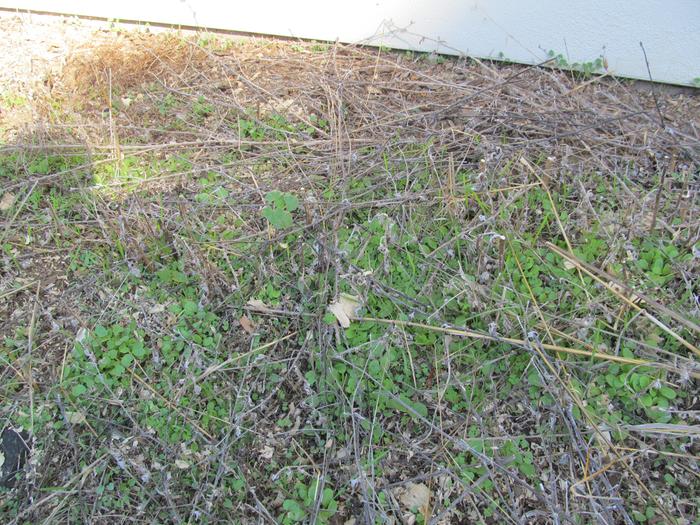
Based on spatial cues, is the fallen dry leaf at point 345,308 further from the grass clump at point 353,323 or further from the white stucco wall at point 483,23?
the white stucco wall at point 483,23

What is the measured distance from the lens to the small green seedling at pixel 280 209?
204 centimetres

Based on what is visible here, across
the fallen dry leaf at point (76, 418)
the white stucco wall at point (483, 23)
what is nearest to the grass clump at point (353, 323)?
the fallen dry leaf at point (76, 418)

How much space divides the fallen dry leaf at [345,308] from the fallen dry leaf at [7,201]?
1.68 metres

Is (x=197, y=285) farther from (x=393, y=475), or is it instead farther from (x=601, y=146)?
(x=601, y=146)

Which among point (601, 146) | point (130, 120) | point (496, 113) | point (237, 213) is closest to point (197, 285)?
point (237, 213)

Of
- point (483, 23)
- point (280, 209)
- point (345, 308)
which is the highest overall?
point (483, 23)

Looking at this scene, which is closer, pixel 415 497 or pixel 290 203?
pixel 415 497

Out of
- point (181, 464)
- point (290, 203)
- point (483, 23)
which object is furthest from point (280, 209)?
point (483, 23)

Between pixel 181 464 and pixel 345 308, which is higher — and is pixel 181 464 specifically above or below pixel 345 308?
below

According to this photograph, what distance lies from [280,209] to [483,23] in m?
1.80

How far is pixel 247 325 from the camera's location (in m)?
1.95

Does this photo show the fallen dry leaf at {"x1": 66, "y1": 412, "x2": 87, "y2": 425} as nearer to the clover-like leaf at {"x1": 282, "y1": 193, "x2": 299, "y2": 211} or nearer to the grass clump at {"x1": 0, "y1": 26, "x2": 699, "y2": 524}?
the grass clump at {"x1": 0, "y1": 26, "x2": 699, "y2": 524}

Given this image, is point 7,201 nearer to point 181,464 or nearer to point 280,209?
point 280,209

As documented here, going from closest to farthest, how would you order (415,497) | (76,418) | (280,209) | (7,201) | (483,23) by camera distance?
(415,497) → (76,418) → (280,209) → (7,201) → (483,23)
